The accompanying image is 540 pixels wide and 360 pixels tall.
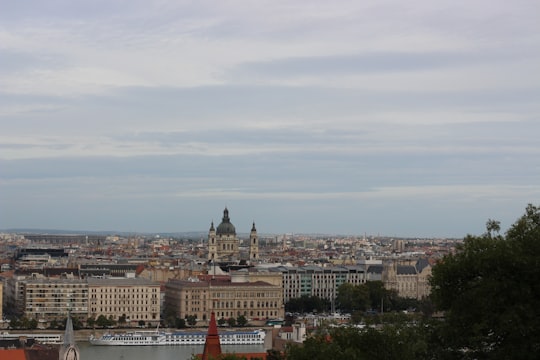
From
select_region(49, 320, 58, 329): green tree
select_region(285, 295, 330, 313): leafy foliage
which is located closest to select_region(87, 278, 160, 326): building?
select_region(49, 320, 58, 329): green tree

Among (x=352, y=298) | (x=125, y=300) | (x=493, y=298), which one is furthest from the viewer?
(x=352, y=298)

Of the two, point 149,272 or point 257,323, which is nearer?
point 257,323

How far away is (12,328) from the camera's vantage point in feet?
136

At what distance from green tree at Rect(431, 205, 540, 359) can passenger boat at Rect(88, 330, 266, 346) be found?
84.9 feet

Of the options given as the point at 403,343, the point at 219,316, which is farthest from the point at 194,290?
the point at 403,343

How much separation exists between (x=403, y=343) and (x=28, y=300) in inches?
1335

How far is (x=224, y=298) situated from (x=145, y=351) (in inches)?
514

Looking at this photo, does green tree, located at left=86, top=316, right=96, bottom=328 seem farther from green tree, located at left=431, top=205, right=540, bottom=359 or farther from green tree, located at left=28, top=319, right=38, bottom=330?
green tree, located at left=431, top=205, right=540, bottom=359

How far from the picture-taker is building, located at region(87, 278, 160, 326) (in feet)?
156

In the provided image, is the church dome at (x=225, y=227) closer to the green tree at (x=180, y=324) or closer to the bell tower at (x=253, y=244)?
the bell tower at (x=253, y=244)

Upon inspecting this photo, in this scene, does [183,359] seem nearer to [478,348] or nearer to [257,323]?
[257,323]

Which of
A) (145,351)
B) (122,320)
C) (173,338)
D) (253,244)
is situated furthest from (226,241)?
(145,351)

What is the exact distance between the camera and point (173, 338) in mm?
39812

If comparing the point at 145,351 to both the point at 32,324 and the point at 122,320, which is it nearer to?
the point at 32,324
